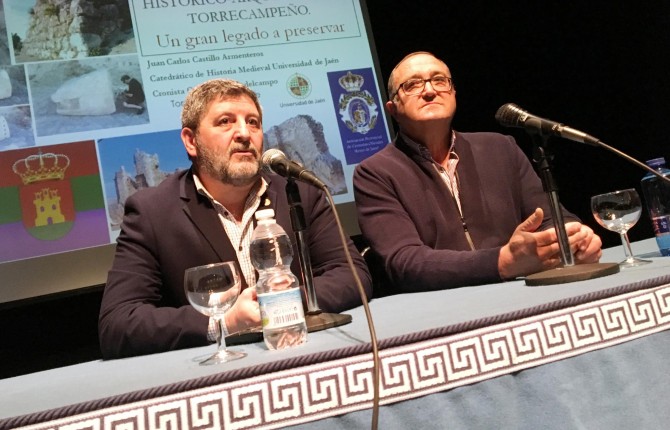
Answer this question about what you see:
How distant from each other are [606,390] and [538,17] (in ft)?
9.54

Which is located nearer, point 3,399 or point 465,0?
point 3,399

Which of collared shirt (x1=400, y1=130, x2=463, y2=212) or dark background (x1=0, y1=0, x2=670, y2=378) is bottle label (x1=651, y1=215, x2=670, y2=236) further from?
dark background (x1=0, y1=0, x2=670, y2=378)

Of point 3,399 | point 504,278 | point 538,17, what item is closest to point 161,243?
point 3,399

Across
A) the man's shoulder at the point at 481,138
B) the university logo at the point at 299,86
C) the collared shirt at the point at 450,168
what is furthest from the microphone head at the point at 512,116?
the university logo at the point at 299,86

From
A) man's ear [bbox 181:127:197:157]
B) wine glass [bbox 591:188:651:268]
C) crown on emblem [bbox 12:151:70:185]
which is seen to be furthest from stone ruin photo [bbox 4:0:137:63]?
wine glass [bbox 591:188:651:268]

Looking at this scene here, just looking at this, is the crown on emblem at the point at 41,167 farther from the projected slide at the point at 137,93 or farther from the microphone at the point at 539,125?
the microphone at the point at 539,125

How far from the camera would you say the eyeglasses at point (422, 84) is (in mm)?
1878

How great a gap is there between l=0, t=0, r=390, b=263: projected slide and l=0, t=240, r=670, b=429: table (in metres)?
1.45

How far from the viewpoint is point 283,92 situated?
2480 millimetres

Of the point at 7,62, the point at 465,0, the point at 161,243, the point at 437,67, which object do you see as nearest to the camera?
the point at 161,243

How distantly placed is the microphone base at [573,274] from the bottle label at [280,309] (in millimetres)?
485

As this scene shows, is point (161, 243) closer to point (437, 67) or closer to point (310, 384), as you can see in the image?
point (310, 384)

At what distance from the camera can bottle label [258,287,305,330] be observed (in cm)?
84

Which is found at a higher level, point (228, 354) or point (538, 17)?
point (538, 17)
